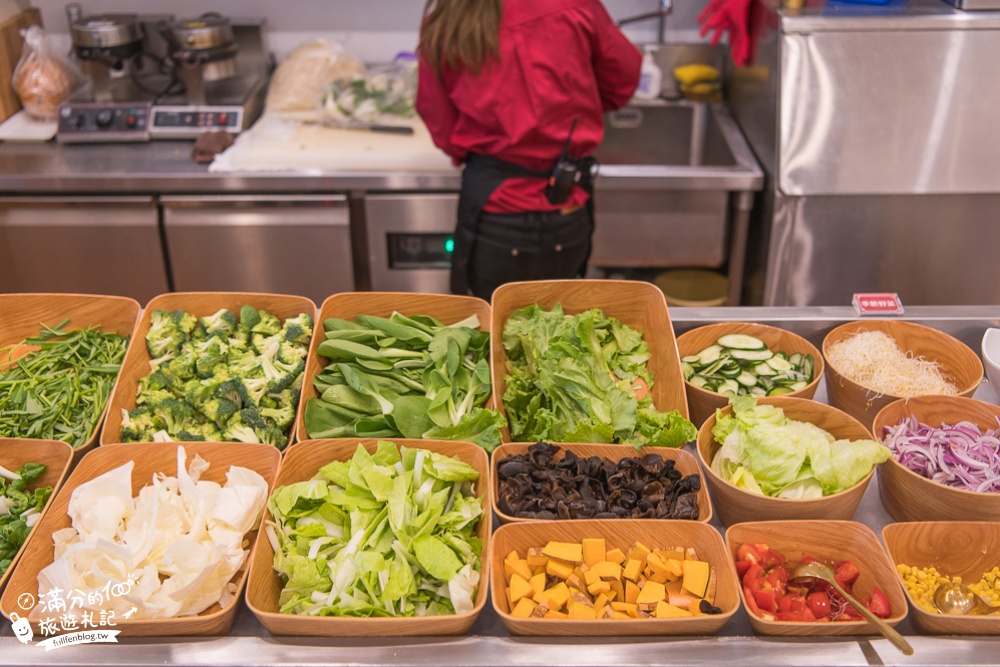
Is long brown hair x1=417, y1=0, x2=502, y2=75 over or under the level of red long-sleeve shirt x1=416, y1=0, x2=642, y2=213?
over

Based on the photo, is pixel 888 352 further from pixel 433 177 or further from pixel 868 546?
pixel 433 177

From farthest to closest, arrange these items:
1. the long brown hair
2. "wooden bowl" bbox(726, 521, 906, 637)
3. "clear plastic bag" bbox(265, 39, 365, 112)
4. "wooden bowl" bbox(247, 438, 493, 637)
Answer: "clear plastic bag" bbox(265, 39, 365, 112)
the long brown hair
"wooden bowl" bbox(726, 521, 906, 637)
"wooden bowl" bbox(247, 438, 493, 637)

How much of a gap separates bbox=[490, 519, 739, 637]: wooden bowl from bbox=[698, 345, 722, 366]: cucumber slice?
593 millimetres

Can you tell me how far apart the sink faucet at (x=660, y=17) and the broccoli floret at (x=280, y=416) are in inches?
107

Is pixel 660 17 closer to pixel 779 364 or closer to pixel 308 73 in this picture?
pixel 308 73

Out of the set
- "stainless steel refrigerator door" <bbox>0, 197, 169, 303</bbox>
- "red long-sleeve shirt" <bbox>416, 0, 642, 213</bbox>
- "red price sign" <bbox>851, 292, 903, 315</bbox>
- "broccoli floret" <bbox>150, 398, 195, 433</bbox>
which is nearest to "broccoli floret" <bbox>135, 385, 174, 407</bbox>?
"broccoli floret" <bbox>150, 398, 195, 433</bbox>

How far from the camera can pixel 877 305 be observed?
6.99ft

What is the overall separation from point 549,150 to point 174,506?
1741 mm

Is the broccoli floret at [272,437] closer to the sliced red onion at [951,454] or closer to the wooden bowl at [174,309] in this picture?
the wooden bowl at [174,309]

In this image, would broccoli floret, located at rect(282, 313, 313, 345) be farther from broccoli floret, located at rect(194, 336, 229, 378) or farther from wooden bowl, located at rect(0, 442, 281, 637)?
wooden bowl, located at rect(0, 442, 281, 637)

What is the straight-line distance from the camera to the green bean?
6.12ft

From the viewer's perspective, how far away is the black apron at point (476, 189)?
9.43 ft

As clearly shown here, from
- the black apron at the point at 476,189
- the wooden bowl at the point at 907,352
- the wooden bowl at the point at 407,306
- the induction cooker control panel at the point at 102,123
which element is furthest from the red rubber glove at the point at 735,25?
the induction cooker control panel at the point at 102,123

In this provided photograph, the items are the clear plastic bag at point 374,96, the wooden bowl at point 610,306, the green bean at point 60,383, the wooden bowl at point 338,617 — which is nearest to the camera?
the wooden bowl at point 338,617
